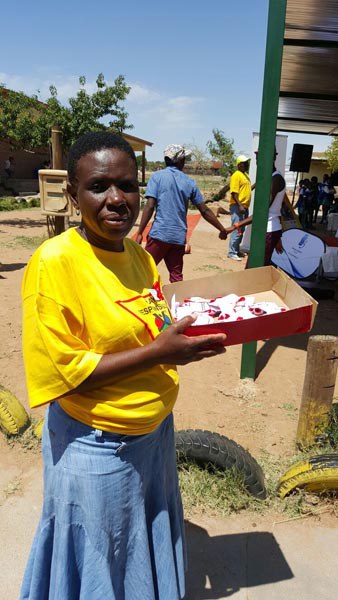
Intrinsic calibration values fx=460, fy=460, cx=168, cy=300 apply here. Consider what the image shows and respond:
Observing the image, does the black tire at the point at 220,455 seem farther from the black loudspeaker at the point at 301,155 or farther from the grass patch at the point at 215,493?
the black loudspeaker at the point at 301,155

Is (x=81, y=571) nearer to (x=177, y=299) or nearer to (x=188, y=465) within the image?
(x=177, y=299)

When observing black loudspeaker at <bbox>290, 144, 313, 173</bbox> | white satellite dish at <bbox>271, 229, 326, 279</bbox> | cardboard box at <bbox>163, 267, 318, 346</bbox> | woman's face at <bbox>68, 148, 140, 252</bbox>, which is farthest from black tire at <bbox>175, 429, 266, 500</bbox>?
black loudspeaker at <bbox>290, 144, 313, 173</bbox>

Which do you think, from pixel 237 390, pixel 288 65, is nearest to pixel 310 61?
pixel 288 65

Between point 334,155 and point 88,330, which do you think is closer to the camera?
point 88,330

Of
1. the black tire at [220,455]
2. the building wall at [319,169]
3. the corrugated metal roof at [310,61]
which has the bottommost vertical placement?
the black tire at [220,455]

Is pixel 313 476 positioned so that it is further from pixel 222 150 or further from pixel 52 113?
pixel 222 150

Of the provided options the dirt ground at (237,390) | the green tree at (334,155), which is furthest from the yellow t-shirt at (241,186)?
the green tree at (334,155)

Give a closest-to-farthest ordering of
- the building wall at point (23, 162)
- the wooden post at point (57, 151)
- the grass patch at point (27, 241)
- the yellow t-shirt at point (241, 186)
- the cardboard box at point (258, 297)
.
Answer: the cardboard box at point (258, 297) < the wooden post at point (57, 151) < the yellow t-shirt at point (241, 186) < the grass patch at point (27, 241) < the building wall at point (23, 162)

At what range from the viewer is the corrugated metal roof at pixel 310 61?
13.8ft

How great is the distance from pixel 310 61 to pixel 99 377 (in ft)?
19.3

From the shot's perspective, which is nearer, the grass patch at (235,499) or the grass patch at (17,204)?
the grass patch at (235,499)

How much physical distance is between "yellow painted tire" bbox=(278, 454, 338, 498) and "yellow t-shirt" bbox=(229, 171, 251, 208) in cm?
701

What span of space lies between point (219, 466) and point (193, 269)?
6.31 meters

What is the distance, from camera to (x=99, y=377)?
49.1 inches
